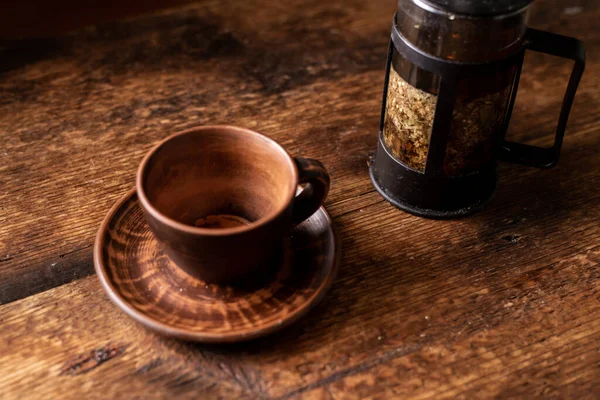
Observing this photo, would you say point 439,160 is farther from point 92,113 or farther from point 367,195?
point 92,113

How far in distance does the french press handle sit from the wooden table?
0.21 ft

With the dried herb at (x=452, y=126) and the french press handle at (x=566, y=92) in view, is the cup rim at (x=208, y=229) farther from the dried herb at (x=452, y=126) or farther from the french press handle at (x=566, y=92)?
the french press handle at (x=566, y=92)

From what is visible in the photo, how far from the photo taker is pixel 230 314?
0.75 metres

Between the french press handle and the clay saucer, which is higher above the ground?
the french press handle

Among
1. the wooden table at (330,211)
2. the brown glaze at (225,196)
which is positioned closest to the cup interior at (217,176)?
the brown glaze at (225,196)

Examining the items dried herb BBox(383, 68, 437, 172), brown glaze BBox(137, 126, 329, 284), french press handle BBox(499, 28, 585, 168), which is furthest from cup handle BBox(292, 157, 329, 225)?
french press handle BBox(499, 28, 585, 168)

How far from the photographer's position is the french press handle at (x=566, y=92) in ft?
2.68

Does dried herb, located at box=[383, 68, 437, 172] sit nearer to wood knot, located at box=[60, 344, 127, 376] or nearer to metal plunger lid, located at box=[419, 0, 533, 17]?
metal plunger lid, located at box=[419, 0, 533, 17]

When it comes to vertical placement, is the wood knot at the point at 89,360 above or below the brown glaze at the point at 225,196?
below

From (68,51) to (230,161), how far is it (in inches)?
21.3

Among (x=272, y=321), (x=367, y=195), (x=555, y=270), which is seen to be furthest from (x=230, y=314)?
(x=555, y=270)

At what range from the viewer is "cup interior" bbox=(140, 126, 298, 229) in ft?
2.53

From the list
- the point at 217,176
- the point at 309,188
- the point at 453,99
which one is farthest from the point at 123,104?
the point at 453,99

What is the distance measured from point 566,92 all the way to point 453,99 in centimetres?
17
